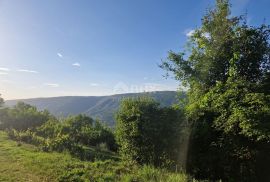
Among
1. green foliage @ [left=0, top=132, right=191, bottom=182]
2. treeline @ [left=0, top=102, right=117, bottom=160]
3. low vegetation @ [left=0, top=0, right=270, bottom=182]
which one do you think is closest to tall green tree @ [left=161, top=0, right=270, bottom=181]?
low vegetation @ [left=0, top=0, right=270, bottom=182]

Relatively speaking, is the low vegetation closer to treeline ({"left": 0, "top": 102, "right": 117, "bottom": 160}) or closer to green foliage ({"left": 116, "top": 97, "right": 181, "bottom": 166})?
green foliage ({"left": 116, "top": 97, "right": 181, "bottom": 166})

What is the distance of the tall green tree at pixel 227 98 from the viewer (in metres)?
11.3

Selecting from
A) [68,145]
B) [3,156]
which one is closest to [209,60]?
[68,145]

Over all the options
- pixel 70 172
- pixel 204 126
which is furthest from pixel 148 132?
pixel 70 172

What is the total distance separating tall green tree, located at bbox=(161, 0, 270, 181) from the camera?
1131 centimetres

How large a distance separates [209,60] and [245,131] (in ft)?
16.9

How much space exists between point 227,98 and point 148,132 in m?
4.50

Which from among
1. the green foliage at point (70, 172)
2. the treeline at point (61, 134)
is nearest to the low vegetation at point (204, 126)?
the green foliage at point (70, 172)

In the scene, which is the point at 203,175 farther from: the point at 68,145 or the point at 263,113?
the point at 68,145

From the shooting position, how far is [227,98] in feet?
38.5

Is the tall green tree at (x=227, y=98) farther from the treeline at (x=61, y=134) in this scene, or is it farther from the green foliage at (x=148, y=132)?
the treeline at (x=61, y=134)

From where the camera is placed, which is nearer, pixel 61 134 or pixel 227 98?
pixel 227 98

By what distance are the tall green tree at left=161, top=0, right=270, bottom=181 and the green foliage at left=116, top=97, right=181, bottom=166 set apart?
1.03 metres

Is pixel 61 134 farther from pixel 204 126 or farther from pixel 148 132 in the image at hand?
pixel 204 126
